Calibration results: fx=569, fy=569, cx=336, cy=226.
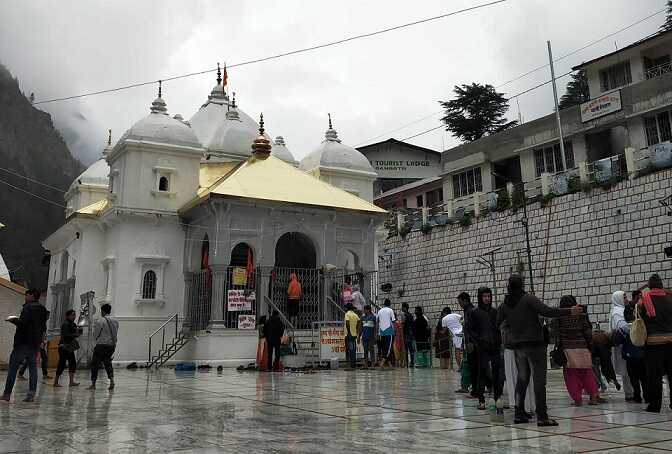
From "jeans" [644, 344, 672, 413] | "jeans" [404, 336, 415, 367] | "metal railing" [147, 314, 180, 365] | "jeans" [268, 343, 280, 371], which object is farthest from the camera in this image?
"metal railing" [147, 314, 180, 365]

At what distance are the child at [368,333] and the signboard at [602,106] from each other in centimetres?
1519

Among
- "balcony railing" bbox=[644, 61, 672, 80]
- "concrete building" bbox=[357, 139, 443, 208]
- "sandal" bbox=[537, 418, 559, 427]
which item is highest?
"concrete building" bbox=[357, 139, 443, 208]

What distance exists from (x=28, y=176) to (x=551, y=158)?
47539 millimetres

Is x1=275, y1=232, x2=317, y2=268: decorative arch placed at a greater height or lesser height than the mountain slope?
lesser

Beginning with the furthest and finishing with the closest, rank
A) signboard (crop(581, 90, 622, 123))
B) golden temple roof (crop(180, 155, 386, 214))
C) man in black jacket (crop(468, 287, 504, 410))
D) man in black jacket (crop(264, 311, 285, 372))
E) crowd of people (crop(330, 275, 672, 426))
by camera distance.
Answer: signboard (crop(581, 90, 622, 123)) < golden temple roof (crop(180, 155, 386, 214)) < man in black jacket (crop(264, 311, 285, 372)) < man in black jacket (crop(468, 287, 504, 410)) < crowd of people (crop(330, 275, 672, 426))

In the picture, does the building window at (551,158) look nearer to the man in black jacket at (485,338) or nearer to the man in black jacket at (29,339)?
the man in black jacket at (485,338)

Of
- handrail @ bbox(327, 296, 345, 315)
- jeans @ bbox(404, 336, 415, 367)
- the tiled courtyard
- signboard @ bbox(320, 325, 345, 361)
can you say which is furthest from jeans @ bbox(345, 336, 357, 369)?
the tiled courtyard

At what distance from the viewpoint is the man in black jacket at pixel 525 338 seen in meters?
6.34

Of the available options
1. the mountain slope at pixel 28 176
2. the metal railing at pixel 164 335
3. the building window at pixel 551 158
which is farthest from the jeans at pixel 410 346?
the mountain slope at pixel 28 176

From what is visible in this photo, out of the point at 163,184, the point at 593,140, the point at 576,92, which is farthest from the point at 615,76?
the point at 163,184

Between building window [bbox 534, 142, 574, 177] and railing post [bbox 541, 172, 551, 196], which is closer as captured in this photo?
railing post [bbox 541, 172, 551, 196]

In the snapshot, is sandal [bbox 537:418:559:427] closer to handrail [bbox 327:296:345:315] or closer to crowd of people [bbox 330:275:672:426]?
crowd of people [bbox 330:275:672:426]

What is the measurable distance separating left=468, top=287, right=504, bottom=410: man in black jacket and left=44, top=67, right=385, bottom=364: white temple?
10.5 meters

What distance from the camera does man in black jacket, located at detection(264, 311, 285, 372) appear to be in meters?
14.7
